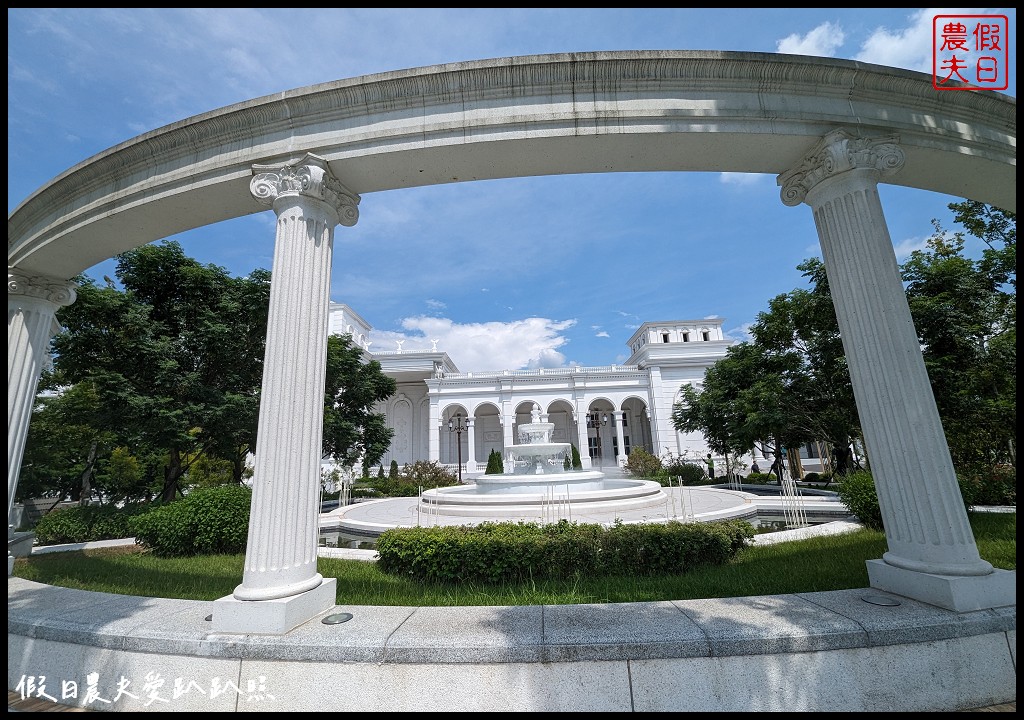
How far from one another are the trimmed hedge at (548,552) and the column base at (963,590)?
2864mm

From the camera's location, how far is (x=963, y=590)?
3359 millimetres

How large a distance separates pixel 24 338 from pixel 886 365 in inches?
396

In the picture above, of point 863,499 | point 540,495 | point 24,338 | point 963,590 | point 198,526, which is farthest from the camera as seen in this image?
point 540,495

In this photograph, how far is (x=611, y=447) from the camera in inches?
1626

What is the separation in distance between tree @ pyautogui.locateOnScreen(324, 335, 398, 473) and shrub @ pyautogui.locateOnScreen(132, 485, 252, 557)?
835 cm

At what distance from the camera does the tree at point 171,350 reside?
11.5m

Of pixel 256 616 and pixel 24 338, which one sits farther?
pixel 24 338

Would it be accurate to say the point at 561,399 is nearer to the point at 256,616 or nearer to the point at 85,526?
the point at 85,526

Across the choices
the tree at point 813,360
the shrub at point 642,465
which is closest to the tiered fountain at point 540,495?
the tree at point 813,360

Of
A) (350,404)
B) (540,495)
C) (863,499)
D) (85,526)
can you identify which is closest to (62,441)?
(85,526)

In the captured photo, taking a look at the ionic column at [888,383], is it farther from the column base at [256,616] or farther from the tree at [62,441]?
the tree at [62,441]

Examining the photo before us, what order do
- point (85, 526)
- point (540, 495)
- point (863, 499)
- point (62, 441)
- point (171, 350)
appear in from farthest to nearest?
point (62, 441) < point (171, 350) < point (540, 495) < point (85, 526) < point (863, 499)

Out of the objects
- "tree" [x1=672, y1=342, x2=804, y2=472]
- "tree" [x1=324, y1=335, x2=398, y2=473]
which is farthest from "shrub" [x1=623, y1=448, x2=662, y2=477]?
"tree" [x1=324, y1=335, x2=398, y2=473]

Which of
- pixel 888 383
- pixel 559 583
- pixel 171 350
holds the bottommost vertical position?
pixel 559 583
